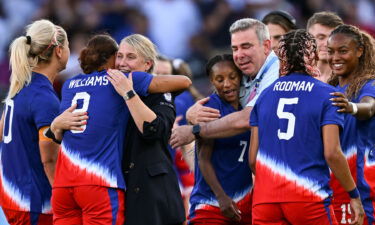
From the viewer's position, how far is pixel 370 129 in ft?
21.1

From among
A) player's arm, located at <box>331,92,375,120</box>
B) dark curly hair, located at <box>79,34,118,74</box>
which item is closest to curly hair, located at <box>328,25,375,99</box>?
player's arm, located at <box>331,92,375,120</box>

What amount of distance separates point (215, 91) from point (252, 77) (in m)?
0.35

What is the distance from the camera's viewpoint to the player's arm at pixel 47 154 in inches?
261

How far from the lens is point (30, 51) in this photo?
681 cm

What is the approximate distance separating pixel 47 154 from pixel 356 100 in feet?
8.24

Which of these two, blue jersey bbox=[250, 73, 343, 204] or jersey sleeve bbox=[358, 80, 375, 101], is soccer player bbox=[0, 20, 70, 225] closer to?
blue jersey bbox=[250, 73, 343, 204]

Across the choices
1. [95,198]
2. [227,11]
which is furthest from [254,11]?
[95,198]

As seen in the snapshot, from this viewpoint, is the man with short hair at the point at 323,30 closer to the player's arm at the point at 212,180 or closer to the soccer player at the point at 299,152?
the player's arm at the point at 212,180

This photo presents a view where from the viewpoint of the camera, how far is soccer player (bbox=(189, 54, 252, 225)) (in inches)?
266

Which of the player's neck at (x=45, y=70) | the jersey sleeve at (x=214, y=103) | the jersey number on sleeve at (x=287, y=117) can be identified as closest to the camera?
the jersey number on sleeve at (x=287, y=117)

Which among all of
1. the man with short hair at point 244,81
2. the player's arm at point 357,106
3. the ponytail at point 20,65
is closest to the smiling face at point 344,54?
the player's arm at point 357,106

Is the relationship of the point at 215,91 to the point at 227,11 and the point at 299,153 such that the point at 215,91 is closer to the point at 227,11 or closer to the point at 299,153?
the point at 299,153

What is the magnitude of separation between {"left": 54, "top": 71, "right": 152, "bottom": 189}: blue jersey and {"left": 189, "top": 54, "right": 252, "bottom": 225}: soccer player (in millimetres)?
858

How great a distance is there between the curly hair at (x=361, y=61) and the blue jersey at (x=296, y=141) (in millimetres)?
725
